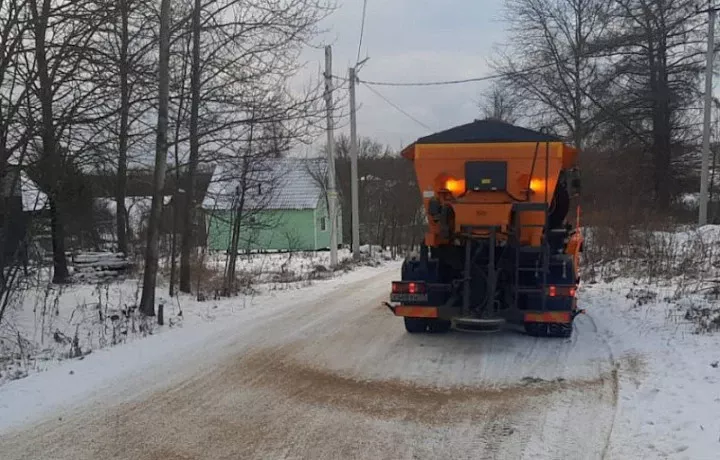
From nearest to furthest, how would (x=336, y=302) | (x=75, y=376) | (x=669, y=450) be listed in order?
(x=669, y=450)
(x=75, y=376)
(x=336, y=302)

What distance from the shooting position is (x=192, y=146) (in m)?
12.4

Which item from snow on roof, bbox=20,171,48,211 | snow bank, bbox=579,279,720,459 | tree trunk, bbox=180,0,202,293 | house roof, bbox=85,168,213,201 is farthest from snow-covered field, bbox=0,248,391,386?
snow bank, bbox=579,279,720,459

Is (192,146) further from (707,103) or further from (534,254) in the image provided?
(707,103)

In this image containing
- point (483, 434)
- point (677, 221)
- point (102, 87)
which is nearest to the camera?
point (483, 434)

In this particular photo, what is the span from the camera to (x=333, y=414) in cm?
558

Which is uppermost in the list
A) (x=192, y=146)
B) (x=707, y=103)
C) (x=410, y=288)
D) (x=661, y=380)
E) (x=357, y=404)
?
(x=707, y=103)

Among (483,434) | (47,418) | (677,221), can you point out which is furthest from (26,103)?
(677,221)

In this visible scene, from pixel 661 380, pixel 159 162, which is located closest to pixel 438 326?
pixel 661 380

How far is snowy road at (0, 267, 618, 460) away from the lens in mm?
4789

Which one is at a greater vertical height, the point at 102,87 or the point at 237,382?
the point at 102,87

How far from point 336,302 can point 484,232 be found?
498 centimetres

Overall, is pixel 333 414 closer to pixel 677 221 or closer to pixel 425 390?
pixel 425 390

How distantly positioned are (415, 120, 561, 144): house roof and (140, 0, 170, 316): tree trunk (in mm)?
4285

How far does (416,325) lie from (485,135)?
9.32 ft
